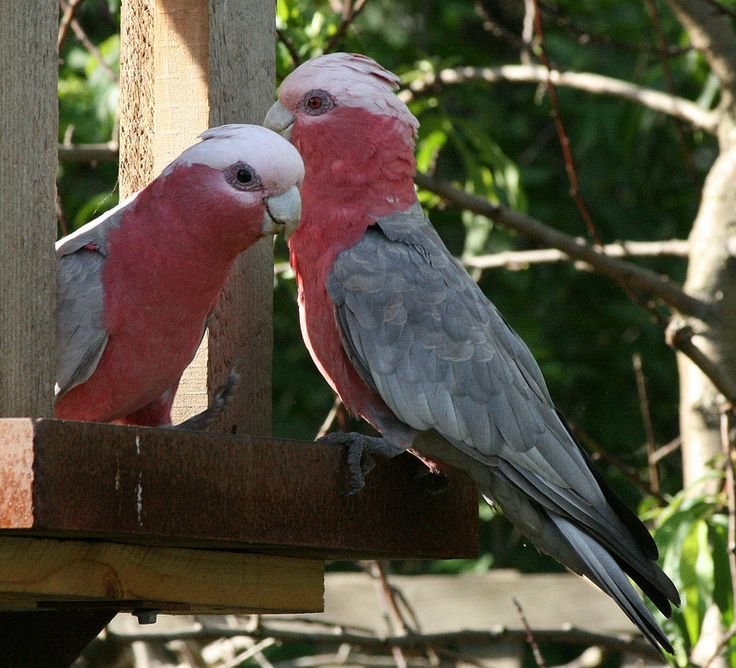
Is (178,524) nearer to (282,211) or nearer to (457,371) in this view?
(282,211)

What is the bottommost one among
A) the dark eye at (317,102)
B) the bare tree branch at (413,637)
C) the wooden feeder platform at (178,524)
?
the bare tree branch at (413,637)

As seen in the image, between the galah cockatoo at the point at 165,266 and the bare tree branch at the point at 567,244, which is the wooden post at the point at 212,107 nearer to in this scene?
the galah cockatoo at the point at 165,266

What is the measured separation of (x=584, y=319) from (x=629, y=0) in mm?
1909

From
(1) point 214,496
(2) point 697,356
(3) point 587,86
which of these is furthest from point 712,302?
(1) point 214,496

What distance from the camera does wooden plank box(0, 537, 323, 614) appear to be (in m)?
2.28

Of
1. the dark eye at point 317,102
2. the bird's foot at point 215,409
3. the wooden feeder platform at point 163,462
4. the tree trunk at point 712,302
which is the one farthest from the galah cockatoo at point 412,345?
the tree trunk at point 712,302

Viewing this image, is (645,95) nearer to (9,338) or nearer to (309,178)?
(309,178)

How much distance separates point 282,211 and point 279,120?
50 cm

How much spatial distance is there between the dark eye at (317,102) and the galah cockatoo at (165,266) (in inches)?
19.3

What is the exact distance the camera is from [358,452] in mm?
2537

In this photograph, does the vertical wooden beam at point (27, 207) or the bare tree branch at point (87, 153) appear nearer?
the vertical wooden beam at point (27, 207)

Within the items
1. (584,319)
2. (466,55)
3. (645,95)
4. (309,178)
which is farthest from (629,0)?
(309,178)

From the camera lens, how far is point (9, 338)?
2.36m

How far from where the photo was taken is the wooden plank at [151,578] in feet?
7.48
